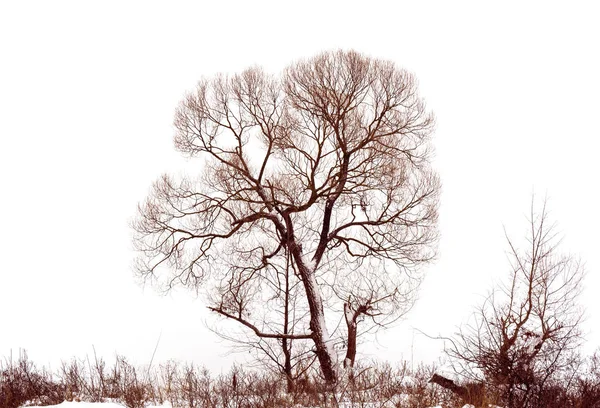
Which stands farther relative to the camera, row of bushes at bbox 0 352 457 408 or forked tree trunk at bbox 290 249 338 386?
forked tree trunk at bbox 290 249 338 386

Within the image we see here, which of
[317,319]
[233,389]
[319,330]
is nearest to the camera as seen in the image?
[233,389]

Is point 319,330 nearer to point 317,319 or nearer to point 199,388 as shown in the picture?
point 317,319

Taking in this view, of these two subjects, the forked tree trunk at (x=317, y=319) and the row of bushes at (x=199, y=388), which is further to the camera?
the forked tree trunk at (x=317, y=319)

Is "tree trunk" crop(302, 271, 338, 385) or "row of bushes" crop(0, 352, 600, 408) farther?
"tree trunk" crop(302, 271, 338, 385)

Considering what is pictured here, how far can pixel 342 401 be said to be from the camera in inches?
472

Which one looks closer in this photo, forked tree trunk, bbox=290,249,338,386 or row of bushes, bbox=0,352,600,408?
row of bushes, bbox=0,352,600,408

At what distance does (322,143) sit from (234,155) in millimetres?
2530

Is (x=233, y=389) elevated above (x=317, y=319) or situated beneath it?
situated beneath

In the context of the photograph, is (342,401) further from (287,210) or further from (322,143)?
(322,143)

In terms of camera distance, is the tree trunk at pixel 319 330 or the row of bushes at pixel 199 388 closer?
the row of bushes at pixel 199 388

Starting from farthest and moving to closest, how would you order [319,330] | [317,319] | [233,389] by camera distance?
[317,319]
[319,330]
[233,389]

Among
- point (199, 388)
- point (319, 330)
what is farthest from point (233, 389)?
point (319, 330)

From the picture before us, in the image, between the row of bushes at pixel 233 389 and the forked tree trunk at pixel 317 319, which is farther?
the forked tree trunk at pixel 317 319

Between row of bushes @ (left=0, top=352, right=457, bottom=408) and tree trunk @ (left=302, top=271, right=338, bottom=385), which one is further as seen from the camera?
tree trunk @ (left=302, top=271, right=338, bottom=385)
